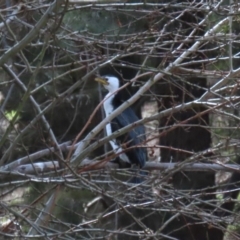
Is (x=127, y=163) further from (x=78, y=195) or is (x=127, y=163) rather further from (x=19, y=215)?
(x=19, y=215)

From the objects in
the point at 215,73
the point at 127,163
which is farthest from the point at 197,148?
the point at 215,73

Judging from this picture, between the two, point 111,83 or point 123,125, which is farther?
point 111,83

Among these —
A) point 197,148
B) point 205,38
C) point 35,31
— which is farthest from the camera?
point 197,148

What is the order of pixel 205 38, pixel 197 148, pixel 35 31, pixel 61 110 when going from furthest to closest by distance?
pixel 197 148 < pixel 61 110 < pixel 205 38 < pixel 35 31

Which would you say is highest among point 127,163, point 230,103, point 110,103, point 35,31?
point 35,31

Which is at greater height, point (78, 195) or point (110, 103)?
point (110, 103)

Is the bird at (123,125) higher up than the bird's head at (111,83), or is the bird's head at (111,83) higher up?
the bird's head at (111,83)

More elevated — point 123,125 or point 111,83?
point 111,83

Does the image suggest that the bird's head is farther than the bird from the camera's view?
Yes

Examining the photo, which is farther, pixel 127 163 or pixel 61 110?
pixel 61 110

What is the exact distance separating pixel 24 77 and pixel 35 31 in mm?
3281

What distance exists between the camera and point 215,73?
12.6 ft

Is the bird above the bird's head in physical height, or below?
below

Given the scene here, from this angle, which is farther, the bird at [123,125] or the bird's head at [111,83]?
the bird's head at [111,83]
